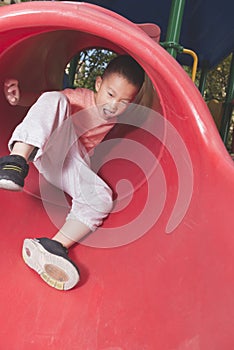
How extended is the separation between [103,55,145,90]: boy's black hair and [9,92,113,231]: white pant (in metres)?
0.17

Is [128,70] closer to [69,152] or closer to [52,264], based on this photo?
[69,152]

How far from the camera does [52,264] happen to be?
95 cm

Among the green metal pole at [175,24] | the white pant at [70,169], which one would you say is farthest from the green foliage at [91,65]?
the white pant at [70,169]

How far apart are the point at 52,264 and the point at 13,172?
0.26 metres

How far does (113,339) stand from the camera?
2.80 ft

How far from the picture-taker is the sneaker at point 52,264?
3.11 feet

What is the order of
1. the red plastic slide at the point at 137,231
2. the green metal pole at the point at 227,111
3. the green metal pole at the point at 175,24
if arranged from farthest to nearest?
the green metal pole at the point at 227,111, the green metal pole at the point at 175,24, the red plastic slide at the point at 137,231

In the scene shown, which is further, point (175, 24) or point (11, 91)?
point (175, 24)

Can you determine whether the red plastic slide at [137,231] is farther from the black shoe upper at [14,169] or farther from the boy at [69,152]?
the black shoe upper at [14,169]

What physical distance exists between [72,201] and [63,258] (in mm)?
296

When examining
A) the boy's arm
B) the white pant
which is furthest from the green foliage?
the white pant

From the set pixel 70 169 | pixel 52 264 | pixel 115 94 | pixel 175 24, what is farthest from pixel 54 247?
pixel 175 24

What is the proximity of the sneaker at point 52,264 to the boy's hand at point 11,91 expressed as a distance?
16.5 inches

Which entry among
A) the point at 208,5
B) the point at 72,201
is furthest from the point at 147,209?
the point at 208,5
